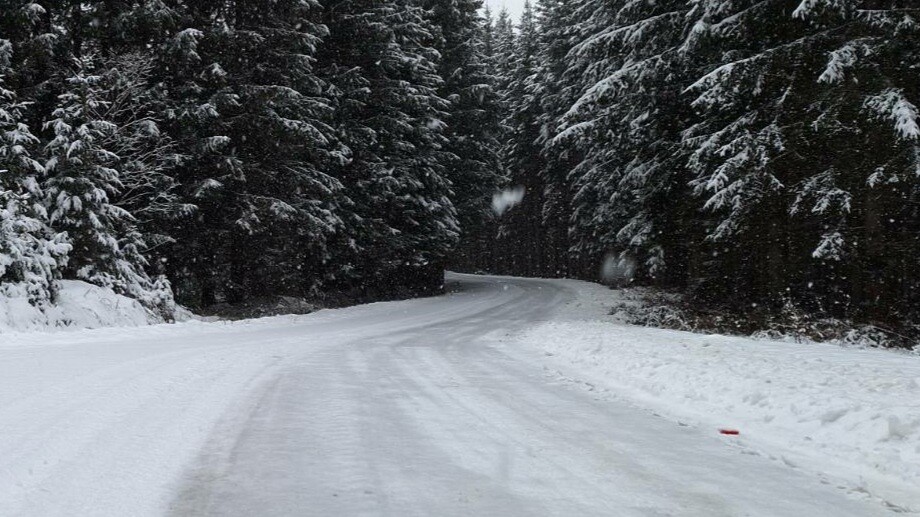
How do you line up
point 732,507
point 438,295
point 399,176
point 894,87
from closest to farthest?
point 732,507 → point 894,87 → point 399,176 → point 438,295

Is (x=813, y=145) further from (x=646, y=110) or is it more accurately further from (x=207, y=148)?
(x=207, y=148)

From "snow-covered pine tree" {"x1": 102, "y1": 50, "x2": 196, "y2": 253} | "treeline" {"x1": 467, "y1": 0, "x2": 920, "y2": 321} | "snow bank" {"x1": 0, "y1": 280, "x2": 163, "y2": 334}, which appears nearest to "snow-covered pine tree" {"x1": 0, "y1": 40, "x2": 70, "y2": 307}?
"snow bank" {"x1": 0, "y1": 280, "x2": 163, "y2": 334}

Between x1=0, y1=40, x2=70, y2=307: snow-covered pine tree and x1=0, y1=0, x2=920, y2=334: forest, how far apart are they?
45 mm

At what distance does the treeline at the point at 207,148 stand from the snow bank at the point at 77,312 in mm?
340

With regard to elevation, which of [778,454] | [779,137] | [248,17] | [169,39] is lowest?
[778,454]

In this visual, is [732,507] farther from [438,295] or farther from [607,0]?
[438,295]

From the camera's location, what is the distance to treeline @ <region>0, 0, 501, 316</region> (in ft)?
46.0

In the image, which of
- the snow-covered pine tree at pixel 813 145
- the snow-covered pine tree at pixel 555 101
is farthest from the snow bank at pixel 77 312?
the snow-covered pine tree at pixel 555 101

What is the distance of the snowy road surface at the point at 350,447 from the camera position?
11.8ft

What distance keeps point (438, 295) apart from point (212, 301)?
12616 millimetres

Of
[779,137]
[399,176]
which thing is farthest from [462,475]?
[399,176]

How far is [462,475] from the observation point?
407cm

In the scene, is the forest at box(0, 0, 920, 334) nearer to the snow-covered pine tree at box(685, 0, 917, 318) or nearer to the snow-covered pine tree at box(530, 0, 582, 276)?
the snow-covered pine tree at box(685, 0, 917, 318)

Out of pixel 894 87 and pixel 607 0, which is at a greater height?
pixel 607 0
